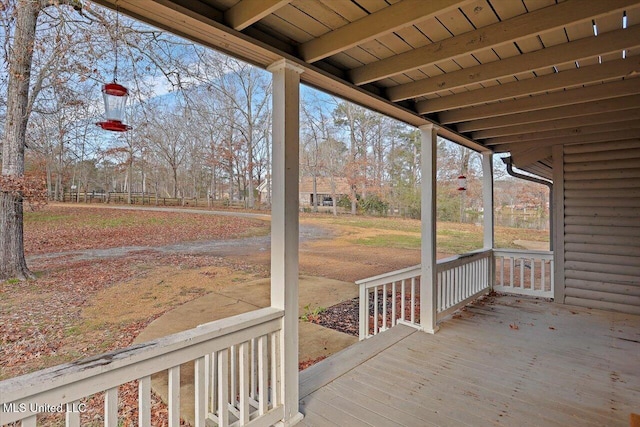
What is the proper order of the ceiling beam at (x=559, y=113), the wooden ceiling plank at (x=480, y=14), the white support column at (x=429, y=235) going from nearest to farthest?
1. the wooden ceiling plank at (x=480, y=14)
2. the ceiling beam at (x=559, y=113)
3. the white support column at (x=429, y=235)

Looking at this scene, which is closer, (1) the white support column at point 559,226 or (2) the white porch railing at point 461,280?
(2) the white porch railing at point 461,280

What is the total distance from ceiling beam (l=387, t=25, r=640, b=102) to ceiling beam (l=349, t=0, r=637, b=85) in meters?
0.46

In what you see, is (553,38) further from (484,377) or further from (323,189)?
(323,189)

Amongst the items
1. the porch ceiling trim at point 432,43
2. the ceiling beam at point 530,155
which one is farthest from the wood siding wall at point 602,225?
the porch ceiling trim at point 432,43

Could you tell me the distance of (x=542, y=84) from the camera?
7.78 feet

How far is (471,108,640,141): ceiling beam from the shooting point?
10.00ft

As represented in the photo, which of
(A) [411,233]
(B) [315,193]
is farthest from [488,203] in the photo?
(B) [315,193]

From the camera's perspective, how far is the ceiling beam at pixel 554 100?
2.42 meters

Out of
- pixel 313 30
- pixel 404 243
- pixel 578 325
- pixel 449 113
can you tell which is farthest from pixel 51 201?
pixel 404 243

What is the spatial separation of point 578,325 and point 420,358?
2173 mm

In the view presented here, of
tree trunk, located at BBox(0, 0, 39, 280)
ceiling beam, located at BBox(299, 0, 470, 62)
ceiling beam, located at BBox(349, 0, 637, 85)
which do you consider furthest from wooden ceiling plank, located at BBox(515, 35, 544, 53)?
tree trunk, located at BBox(0, 0, 39, 280)

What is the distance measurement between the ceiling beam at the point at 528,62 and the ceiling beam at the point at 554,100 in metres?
0.85

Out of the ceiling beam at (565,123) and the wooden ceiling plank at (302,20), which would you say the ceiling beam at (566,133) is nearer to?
the ceiling beam at (565,123)

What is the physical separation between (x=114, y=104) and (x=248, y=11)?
76 cm
